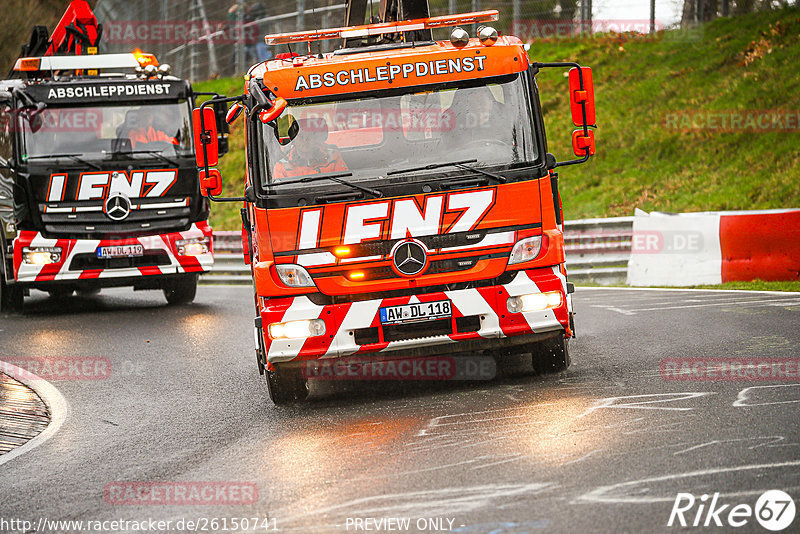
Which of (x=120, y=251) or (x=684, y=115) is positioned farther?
(x=684, y=115)

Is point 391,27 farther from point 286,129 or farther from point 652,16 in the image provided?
point 652,16

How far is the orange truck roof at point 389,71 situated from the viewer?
806cm

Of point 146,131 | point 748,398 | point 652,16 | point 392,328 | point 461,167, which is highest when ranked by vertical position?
point 652,16

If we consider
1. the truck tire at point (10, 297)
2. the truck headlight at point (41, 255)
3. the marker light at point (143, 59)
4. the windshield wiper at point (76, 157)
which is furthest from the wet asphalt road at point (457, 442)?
the marker light at point (143, 59)

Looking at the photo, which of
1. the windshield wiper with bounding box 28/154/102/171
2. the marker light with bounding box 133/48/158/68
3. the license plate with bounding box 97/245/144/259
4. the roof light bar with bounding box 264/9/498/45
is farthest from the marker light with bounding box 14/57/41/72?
the roof light bar with bounding box 264/9/498/45

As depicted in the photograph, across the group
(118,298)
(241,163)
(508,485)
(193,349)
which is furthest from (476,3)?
(508,485)

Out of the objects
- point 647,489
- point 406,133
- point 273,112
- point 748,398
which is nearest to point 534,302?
point 406,133

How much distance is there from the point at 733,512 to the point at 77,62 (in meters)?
12.7

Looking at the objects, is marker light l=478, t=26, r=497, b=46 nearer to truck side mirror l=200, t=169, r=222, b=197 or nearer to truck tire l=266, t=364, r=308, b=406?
truck side mirror l=200, t=169, r=222, b=197

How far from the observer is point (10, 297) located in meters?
15.5

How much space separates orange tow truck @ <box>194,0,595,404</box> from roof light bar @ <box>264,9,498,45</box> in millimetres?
1016

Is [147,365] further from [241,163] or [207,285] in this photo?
[241,163]

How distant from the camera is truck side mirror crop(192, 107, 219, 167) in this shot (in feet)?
27.7

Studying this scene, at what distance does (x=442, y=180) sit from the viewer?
7.86 metres
